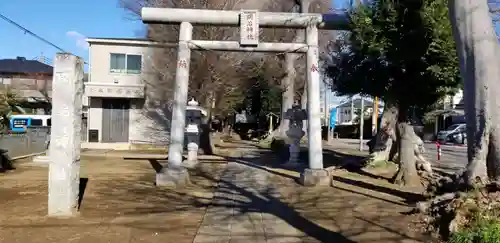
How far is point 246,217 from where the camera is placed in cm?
815

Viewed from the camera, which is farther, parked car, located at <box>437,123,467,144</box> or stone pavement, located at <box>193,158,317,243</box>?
parked car, located at <box>437,123,467,144</box>

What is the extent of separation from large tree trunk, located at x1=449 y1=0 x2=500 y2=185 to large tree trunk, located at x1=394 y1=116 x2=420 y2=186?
4201mm

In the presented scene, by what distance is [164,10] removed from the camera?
12.2 meters

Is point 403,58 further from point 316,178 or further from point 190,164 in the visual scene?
point 190,164

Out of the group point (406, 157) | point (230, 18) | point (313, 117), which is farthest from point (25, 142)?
point (406, 157)

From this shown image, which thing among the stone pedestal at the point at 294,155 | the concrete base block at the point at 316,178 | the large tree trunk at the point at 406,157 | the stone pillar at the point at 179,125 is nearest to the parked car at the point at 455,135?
the stone pedestal at the point at 294,155

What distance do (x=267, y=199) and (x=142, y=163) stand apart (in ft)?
28.9

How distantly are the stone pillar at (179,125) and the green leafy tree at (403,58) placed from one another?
4.35 metres

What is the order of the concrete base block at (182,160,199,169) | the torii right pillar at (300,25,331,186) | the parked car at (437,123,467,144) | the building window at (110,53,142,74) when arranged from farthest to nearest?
1. the parked car at (437,123,467,144)
2. the building window at (110,53,142,74)
3. the concrete base block at (182,160,199,169)
4. the torii right pillar at (300,25,331,186)

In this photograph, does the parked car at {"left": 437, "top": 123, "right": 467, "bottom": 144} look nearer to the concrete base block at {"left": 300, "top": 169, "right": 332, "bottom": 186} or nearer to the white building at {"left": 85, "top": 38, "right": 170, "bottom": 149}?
the white building at {"left": 85, "top": 38, "right": 170, "bottom": 149}

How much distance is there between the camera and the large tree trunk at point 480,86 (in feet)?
24.5

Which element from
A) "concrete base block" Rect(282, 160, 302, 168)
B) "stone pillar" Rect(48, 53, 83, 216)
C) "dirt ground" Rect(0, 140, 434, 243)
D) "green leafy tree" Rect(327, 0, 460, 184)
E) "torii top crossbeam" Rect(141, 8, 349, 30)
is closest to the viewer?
"dirt ground" Rect(0, 140, 434, 243)

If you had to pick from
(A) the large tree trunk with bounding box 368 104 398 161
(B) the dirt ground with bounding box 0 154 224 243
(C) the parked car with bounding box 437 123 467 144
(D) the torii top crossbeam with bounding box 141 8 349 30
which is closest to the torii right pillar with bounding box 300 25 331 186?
(D) the torii top crossbeam with bounding box 141 8 349 30

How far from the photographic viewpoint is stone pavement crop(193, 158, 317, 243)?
676 cm
